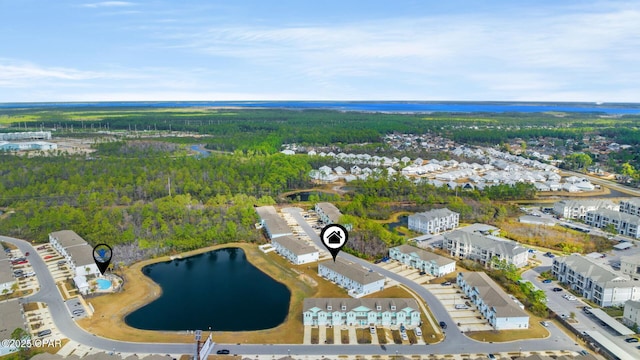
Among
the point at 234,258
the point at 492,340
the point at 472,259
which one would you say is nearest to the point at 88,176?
the point at 234,258

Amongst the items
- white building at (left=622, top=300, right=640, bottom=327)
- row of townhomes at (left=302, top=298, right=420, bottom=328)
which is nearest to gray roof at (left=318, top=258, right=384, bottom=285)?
row of townhomes at (left=302, top=298, right=420, bottom=328)

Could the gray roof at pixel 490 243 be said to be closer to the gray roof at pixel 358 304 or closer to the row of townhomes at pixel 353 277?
the row of townhomes at pixel 353 277

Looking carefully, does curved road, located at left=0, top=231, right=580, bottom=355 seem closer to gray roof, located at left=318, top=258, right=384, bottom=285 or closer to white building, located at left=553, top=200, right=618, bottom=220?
gray roof, located at left=318, top=258, right=384, bottom=285

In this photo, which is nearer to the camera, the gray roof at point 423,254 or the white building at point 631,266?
the white building at point 631,266

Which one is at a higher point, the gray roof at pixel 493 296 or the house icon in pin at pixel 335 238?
the house icon in pin at pixel 335 238

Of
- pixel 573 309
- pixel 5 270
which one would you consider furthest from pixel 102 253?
pixel 573 309

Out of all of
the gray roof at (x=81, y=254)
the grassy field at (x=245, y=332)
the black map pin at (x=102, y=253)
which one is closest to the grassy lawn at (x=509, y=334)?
the grassy field at (x=245, y=332)

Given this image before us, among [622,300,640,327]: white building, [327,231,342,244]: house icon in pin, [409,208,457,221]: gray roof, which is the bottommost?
[622,300,640,327]: white building

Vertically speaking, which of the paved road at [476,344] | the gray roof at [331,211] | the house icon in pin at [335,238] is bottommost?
the paved road at [476,344]
